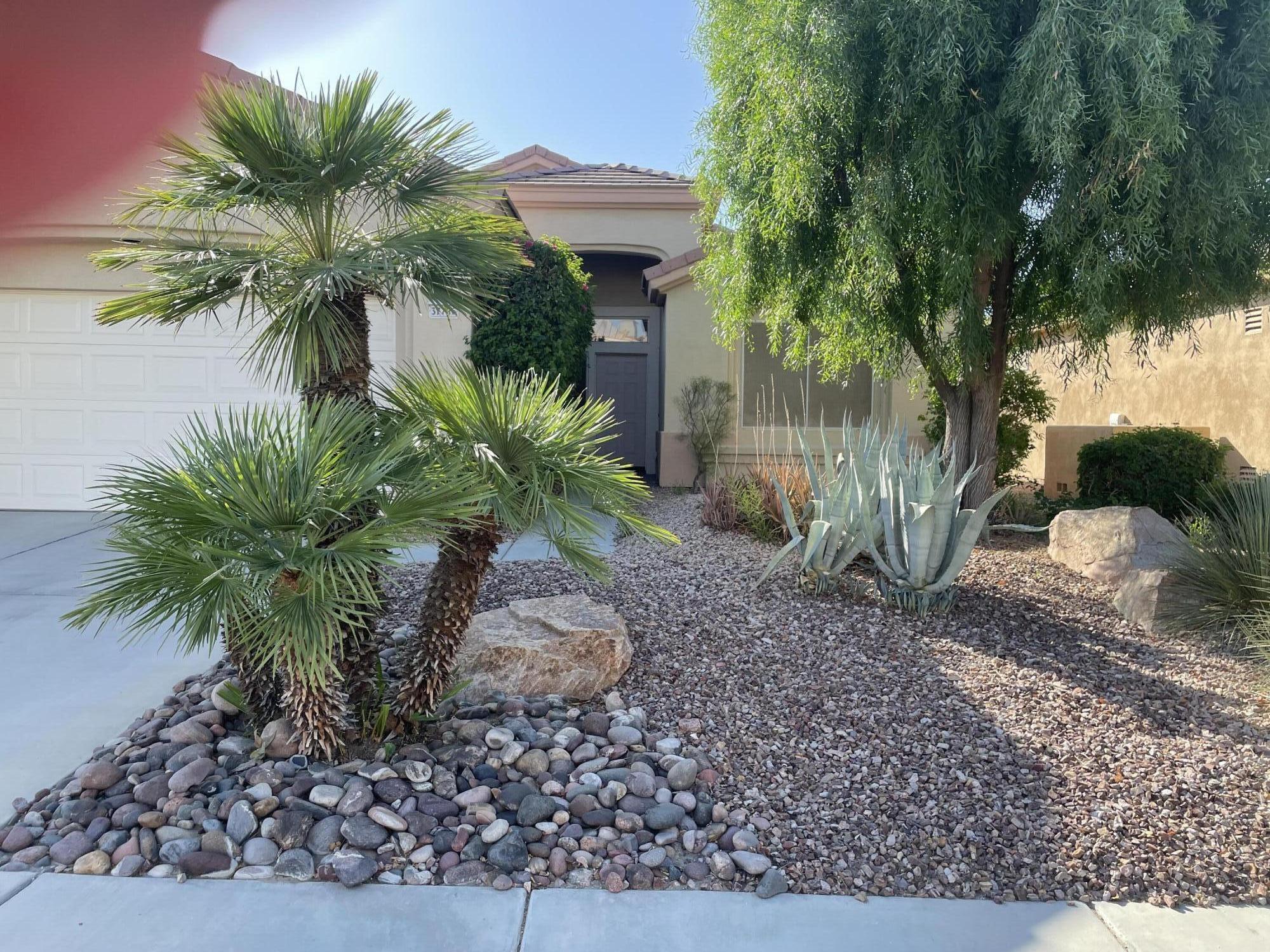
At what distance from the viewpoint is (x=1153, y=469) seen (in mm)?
9227

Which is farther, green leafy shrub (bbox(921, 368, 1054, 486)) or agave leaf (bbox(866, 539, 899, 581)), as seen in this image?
green leafy shrub (bbox(921, 368, 1054, 486))

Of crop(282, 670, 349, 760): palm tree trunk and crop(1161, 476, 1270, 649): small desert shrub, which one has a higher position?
crop(1161, 476, 1270, 649): small desert shrub

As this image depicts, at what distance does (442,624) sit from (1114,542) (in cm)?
521

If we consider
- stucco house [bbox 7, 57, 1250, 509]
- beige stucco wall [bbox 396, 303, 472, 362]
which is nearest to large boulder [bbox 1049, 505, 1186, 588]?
stucco house [bbox 7, 57, 1250, 509]

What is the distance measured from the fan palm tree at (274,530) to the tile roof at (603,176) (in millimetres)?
11470

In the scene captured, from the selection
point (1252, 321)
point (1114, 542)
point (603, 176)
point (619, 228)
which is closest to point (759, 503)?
Result: point (1114, 542)

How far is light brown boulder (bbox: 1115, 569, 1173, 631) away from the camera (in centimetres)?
547

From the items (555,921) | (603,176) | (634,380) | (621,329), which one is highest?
(603,176)

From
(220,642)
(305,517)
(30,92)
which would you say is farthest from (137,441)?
(305,517)

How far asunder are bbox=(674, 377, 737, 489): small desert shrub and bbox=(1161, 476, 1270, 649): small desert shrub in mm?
6818

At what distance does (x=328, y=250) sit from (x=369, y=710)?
191cm

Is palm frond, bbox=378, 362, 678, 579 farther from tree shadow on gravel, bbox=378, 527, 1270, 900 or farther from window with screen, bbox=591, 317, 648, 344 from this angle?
window with screen, bbox=591, 317, 648, 344

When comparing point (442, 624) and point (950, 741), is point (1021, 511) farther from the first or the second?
point (442, 624)

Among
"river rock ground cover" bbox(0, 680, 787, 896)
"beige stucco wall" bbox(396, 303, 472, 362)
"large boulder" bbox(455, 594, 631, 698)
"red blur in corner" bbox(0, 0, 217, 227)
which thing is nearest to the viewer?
"river rock ground cover" bbox(0, 680, 787, 896)
